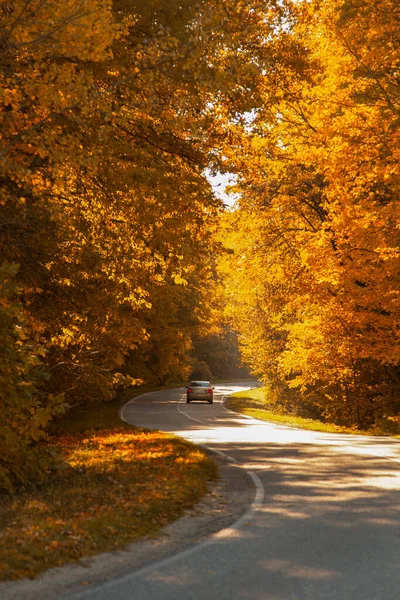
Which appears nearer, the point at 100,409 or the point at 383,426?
the point at 383,426

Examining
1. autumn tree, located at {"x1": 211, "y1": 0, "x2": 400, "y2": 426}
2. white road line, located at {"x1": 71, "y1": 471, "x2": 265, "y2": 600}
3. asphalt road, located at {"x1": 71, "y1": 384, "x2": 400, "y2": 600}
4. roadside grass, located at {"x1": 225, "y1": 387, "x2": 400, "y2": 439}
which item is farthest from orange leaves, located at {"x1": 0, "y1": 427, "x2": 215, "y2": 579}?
roadside grass, located at {"x1": 225, "y1": 387, "x2": 400, "y2": 439}

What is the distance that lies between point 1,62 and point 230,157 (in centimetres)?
543

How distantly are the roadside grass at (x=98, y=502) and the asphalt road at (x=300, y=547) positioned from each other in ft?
2.95

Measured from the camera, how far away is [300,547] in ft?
23.5

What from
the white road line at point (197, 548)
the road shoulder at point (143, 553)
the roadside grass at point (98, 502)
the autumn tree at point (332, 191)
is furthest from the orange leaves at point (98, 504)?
the autumn tree at point (332, 191)

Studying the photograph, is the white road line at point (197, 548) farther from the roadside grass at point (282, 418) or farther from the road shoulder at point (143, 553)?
the roadside grass at point (282, 418)

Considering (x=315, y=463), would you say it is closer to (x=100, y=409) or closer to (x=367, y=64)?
(x=367, y=64)

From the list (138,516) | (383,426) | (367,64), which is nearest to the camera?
(138,516)

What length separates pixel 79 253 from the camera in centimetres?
1461

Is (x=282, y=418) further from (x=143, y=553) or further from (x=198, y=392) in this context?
(x=143, y=553)

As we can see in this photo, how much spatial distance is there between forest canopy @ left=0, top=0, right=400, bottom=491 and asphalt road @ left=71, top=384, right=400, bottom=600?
3500mm

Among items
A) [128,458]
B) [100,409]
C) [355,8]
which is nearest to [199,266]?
[128,458]

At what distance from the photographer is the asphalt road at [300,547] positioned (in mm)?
5812

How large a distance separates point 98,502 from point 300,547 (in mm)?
3383
